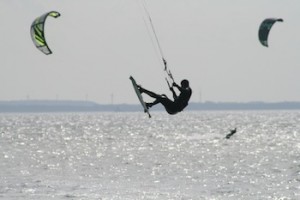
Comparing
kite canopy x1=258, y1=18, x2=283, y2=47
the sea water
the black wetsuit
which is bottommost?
the sea water

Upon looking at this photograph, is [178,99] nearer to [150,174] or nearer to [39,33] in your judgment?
[39,33]

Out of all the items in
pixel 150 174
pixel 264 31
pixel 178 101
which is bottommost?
pixel 150 174

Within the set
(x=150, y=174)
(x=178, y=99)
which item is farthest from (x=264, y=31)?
(x=150, y=174)

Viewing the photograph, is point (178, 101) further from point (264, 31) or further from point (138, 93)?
point (264, 31)

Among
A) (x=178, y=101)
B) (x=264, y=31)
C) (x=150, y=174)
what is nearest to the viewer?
(x=178, y=101)

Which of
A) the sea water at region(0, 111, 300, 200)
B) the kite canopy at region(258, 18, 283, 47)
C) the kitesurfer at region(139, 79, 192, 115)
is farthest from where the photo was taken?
the sea water at region(0, 111, 300, 200)

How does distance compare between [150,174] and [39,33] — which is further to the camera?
[150,174]

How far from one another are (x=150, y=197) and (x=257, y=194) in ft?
23.3

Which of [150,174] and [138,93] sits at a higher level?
[138,93]

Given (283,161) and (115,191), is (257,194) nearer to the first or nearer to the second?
(115,191)

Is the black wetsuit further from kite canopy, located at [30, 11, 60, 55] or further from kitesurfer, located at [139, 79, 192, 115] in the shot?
kite canopy, located at [30, 11, 60, 55]

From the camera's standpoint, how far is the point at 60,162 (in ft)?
236

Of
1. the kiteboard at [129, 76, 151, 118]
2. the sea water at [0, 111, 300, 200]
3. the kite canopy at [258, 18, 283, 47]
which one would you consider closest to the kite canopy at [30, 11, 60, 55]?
the kiteboard at [129, 76, 151, 118]

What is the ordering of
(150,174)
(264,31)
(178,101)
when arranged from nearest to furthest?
1. (178,101)
2. (264,31)
3. (150,174)
